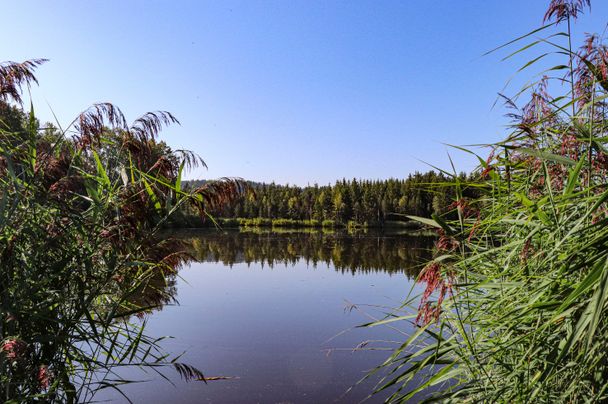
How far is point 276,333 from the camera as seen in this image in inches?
395

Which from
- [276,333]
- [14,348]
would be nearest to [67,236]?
[14,348]

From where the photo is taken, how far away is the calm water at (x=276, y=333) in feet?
22.5

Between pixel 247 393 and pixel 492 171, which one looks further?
pixel 247 393

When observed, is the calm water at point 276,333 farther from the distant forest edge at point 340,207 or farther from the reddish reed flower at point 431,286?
the distant forest edge at point 340,207

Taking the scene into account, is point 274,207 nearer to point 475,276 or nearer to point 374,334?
point 374,334

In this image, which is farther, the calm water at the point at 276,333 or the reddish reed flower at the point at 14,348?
the calm water at the point at 276,333

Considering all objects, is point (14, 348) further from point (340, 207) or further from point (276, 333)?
point (340, 207)

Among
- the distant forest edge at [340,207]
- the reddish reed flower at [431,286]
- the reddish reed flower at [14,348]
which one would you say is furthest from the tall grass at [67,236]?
the distant forest edge at [340,207]

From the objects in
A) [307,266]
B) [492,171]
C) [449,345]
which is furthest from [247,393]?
[307,266]

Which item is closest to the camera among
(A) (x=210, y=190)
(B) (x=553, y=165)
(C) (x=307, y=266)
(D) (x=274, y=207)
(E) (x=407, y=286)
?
(B) (x=553, y=165)

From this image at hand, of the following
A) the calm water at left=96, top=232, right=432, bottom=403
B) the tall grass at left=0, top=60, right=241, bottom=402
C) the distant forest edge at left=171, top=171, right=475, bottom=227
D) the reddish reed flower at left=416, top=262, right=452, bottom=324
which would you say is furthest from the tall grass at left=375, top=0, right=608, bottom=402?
the distant forest edge at left=171, top=171, right=475, bottom=227

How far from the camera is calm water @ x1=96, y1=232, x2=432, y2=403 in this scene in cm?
686

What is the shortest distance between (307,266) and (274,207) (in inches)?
2400

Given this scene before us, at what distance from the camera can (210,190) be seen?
242cm
